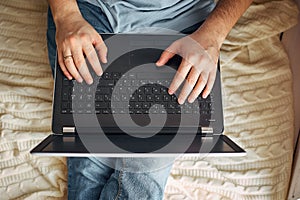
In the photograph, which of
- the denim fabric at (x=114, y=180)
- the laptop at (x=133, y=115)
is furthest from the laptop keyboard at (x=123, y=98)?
the denim fabric at (x=114, y=180)

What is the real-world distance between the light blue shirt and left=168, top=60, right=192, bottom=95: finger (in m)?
0.18

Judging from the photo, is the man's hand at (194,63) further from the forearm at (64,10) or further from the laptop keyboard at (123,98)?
the forearm at (64,10)

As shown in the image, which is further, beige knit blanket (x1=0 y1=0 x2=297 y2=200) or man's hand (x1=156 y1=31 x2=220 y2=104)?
beige knit blanket (x1=0 y1=0 x2=297 y2=200)

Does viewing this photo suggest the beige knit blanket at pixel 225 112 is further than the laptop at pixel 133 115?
Yes

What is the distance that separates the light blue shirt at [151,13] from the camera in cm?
108

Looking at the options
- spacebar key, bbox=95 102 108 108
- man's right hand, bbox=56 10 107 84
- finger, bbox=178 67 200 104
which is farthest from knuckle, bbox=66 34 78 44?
finger, bbox=178 67 200 104

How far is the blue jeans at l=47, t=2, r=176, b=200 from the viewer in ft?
3.12

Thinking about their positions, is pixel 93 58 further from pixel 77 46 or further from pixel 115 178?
pixel 115 178

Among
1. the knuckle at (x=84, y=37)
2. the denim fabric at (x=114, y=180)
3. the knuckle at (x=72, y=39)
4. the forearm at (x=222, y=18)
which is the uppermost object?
the forearm at (x=222, y=18)

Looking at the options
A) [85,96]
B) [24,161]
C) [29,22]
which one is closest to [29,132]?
[24,161]

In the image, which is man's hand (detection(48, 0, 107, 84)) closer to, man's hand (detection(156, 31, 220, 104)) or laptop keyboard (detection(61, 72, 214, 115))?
laptop keyboard (detection(61, 72, 214, 115))

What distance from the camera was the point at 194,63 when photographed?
0.96 metres

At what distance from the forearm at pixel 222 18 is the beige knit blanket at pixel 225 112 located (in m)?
0.14

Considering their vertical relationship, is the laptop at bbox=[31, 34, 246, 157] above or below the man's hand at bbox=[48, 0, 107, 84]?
below
